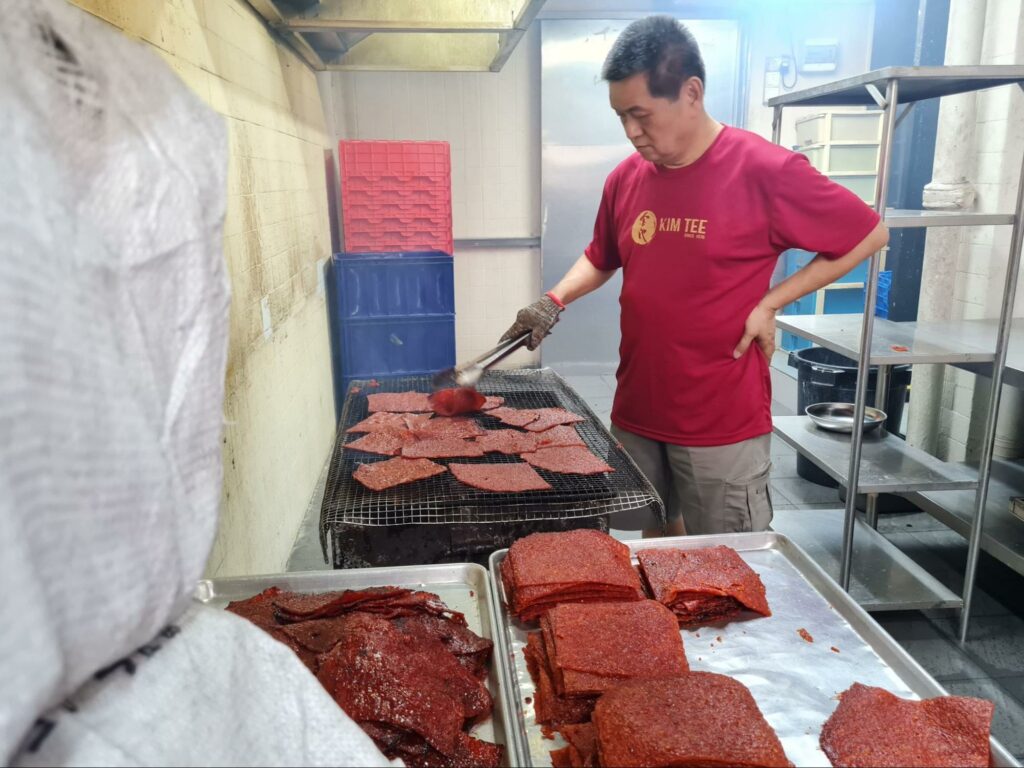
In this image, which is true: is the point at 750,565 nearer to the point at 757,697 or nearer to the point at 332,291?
the point at 757,697

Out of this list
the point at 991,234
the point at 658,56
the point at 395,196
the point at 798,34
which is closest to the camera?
the point at 658,56

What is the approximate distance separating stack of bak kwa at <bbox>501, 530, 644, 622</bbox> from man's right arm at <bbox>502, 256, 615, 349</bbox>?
928mm

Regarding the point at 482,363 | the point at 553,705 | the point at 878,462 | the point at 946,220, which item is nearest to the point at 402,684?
the point at 553,705

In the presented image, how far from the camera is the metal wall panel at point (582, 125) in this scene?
5820 millimetres

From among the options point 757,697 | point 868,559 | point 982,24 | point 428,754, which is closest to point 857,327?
point 868,559

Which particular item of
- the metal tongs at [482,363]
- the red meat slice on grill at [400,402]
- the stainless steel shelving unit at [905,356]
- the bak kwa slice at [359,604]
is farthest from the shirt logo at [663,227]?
the bak kwa slice at [359,604]

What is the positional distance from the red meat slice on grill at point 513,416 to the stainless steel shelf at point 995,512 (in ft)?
5.98

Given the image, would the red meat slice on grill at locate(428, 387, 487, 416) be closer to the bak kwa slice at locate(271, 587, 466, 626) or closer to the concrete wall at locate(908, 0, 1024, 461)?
the bak kwa slice at locate(271, 587, 466, 626)

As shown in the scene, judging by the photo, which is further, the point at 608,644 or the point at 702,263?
the point at 702,263

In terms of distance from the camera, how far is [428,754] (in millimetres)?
1054

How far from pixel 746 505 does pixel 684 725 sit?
4.33 feet

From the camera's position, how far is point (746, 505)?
7.39ft

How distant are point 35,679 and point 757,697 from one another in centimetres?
108

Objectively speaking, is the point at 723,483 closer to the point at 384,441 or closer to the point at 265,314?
the point at 384,441
